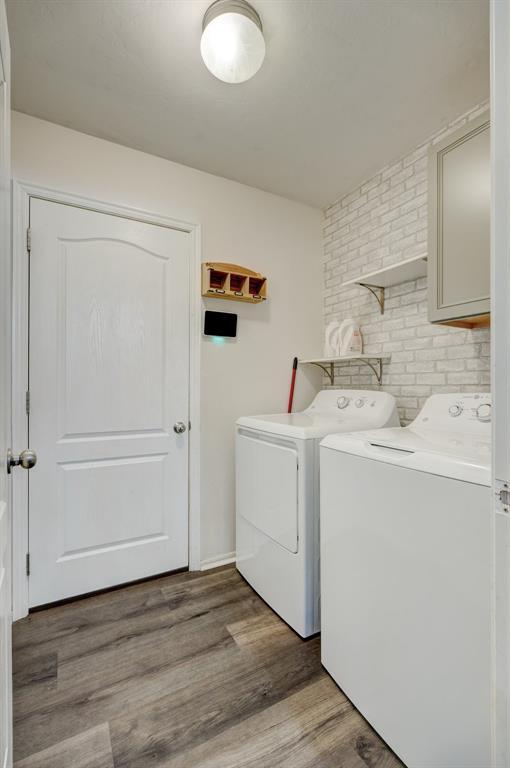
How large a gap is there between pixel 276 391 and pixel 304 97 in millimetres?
1661

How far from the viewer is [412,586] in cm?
105

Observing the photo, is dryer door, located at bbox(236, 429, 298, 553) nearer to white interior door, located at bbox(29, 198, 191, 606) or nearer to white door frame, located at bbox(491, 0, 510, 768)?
white interior door, located at bbox(29, 198, 191, 606)

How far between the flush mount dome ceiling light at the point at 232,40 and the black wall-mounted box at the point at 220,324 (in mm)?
1168

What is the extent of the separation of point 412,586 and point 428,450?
400 millimetres

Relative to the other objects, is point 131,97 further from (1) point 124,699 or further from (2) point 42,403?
(1) point 124,699

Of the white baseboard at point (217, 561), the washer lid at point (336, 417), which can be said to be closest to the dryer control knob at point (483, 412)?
the washer lid at point (336, 417)

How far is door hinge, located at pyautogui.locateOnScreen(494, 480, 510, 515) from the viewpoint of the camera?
65 centimetres

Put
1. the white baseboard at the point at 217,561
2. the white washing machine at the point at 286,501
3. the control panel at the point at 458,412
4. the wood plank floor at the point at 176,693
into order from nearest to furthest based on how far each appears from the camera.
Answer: the wood plank floor at the point at 176,693
the control panel at the point at 458,412
the white washing machine at the point at 286,501
the white baseboard at the point at 217,561

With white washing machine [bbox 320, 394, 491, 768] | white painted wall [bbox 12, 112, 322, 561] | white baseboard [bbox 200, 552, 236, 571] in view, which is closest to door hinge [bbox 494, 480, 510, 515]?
white washing machine [bbox 320, 394, 491, 768]

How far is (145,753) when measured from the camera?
3.81ft

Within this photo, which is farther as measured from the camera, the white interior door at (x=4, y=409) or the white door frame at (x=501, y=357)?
the white interior door at (x=4, y=409)

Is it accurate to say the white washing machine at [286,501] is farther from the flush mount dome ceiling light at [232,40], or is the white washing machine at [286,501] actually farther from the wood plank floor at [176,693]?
the flush mount dome ceiling light at [232,40]

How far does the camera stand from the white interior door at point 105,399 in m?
1.86

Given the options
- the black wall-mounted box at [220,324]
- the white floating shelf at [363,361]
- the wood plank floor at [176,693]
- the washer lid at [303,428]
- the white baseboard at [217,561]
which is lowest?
the wood plank floor at [176,693]
